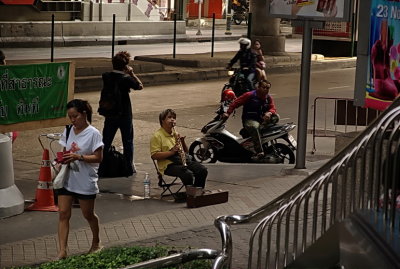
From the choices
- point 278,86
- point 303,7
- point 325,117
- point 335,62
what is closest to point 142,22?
point 335,62

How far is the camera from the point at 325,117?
67.5 ft

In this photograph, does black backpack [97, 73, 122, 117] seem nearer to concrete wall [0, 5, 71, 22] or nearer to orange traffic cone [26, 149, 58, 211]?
orange traffic cone [26, 149, 58, 211]

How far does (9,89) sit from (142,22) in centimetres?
2764

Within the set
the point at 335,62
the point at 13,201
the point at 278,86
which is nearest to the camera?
the point at 13,201

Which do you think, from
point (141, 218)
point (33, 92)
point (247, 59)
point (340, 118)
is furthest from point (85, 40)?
point (141, 218)

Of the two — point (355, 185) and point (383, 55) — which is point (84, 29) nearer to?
point (383, 55)

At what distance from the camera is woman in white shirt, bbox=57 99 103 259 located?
396 inches

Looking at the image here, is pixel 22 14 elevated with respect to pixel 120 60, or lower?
elevated

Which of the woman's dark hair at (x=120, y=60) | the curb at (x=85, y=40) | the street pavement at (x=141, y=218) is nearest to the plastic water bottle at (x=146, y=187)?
the street pavement at (x=141, y=218)

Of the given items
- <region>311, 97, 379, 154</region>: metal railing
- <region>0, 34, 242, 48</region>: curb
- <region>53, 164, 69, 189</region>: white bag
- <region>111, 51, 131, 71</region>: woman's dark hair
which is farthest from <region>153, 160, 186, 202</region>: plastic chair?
<region>0, 34, 242, 48</region>: curb

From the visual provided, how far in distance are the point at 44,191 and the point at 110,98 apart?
7.97 feet

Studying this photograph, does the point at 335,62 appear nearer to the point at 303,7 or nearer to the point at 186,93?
the point at 186,93

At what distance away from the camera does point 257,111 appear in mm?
15914

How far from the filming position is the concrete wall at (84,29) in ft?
116
